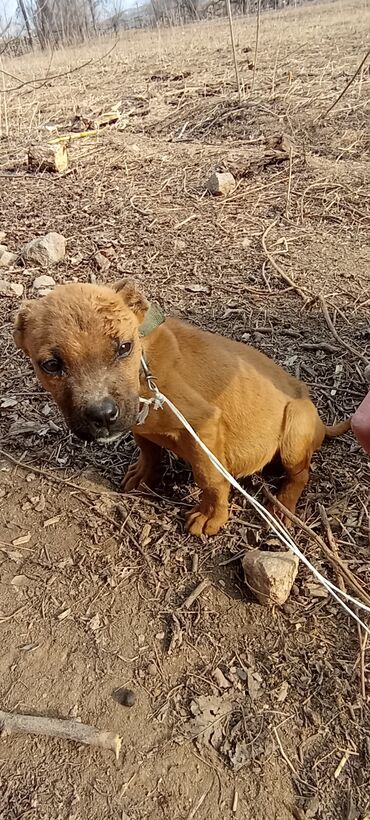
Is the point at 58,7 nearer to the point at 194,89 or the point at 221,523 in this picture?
the point at 194,89

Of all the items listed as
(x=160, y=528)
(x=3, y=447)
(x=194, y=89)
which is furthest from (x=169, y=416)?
(x=194, y=89)

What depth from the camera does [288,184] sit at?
6.97 meters

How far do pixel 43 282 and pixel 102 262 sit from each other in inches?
24.6

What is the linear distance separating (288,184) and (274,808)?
6280mm

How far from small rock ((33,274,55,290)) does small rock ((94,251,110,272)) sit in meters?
0.48

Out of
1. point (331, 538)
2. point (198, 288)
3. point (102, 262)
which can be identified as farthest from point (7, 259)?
point (331, 538)

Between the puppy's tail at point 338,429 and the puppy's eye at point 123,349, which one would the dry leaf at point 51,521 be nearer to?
the puppy's eye at point 123,349

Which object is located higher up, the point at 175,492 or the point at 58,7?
the point at 58,7

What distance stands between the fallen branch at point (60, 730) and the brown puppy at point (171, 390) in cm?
125

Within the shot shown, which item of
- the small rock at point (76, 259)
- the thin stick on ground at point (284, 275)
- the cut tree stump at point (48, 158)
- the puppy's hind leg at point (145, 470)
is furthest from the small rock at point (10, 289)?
the cut tree stump at point (48, 158)

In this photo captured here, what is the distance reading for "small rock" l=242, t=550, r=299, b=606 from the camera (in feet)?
10.1

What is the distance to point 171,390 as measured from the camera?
3.29 metres

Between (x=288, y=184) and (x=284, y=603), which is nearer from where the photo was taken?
(x=284, y=603)

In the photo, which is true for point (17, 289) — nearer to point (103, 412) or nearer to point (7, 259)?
point (7, 259)
